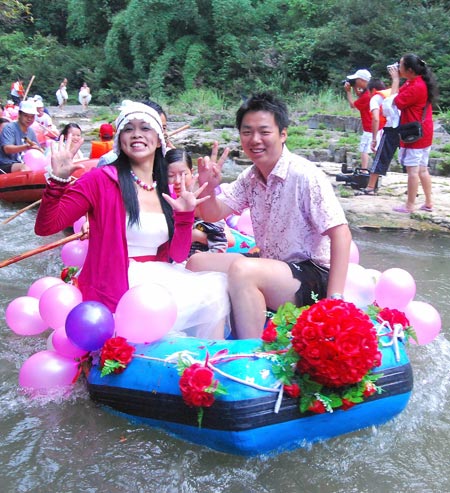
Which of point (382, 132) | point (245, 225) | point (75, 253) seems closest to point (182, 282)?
point (75, 253)

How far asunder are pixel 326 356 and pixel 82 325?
1.06 m

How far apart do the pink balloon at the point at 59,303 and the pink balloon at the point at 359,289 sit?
1.41 m

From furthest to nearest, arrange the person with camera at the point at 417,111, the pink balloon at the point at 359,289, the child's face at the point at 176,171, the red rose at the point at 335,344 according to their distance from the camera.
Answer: the person with camera at the point at 417,111 < the child's face at the point at 176,171 < the pink balloon at the point at 359,289 < the red rose at the point at 335,344

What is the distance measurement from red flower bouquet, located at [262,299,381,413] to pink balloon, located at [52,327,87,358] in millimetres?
977

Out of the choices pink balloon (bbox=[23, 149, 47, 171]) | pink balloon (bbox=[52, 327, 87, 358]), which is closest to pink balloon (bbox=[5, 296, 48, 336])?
pink balloon (bbox=[52, 327, 87, 358])

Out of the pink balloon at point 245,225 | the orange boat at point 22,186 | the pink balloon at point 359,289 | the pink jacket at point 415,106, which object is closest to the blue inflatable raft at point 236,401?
the pink balloon at point 359,289

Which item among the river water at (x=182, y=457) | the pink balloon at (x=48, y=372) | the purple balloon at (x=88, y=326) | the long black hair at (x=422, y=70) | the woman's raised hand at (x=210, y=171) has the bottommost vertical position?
the river water at (x=182, y=457)

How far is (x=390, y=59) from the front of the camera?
17.8 meters

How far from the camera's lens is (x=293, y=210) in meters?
2.83

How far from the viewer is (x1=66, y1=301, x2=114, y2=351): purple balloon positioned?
2.55 m

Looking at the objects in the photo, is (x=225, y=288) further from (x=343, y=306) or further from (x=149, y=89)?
(x=149, y=89)

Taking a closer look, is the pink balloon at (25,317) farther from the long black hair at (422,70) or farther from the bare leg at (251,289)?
the long black hair at (422,70)

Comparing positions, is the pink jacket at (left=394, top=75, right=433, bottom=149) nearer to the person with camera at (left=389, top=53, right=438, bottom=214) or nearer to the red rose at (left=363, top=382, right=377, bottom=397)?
the person with camera at (left=389, top=53, right=438, bottom=214)

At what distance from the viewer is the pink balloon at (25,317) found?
3.38 meters
